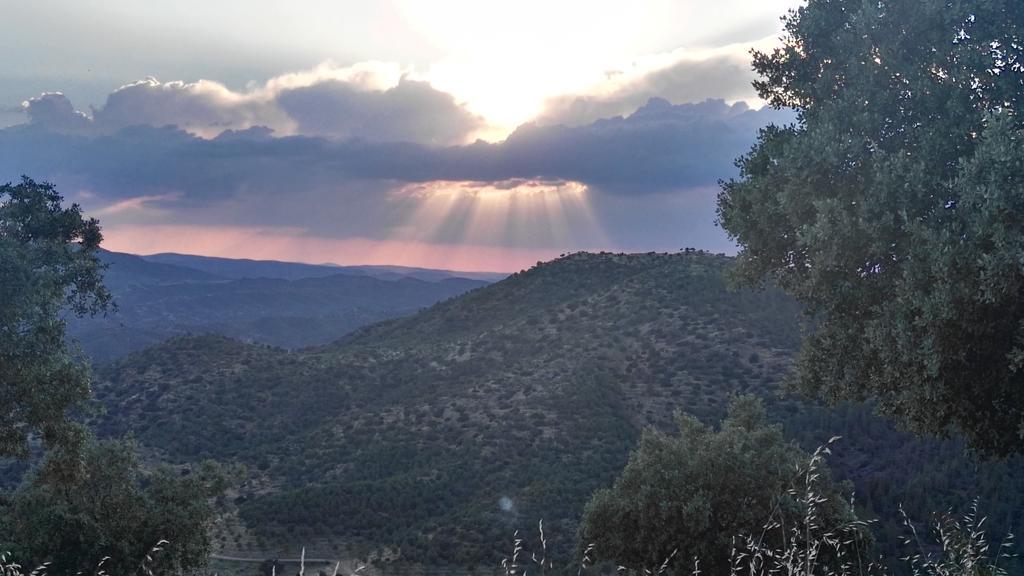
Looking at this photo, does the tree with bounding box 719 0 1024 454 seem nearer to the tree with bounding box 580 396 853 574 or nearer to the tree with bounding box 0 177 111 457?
the tree with bounding box 580 396 853 574

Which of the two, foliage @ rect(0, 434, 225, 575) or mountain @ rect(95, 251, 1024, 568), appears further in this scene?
mountain @ rect(95, 251, 1024, 568)

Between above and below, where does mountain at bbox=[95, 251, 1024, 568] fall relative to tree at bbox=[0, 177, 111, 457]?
below

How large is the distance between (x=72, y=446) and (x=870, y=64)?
18984 millimetres

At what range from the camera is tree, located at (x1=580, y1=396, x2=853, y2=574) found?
59.9 ft

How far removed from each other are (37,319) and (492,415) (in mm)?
39044

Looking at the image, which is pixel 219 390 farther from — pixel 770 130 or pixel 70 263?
pixel 770 130

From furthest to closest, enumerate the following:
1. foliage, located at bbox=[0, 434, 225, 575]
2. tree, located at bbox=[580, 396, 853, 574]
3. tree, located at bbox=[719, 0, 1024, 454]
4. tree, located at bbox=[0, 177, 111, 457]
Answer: tree, located at bbox=[580, 396, 853, 574] → foliage, located at bbox=[0, 434, 225, 575] → tree, located at bbox=[0, 177, 111, 457] → tree, located at bbox=[719, 0, 1024, 454]

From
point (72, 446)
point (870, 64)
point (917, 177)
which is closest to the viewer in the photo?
point (917, 177)

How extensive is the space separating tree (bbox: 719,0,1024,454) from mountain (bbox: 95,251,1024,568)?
67.5 ft

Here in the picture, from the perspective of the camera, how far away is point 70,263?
1773cm

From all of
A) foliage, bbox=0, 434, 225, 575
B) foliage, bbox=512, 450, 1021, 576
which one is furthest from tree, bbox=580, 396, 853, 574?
foliage, bbox=0, 434, 225, 575

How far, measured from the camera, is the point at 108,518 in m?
19.0

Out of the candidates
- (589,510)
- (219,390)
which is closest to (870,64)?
(589,510)

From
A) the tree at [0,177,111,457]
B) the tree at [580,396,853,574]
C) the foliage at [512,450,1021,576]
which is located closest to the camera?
the foliage at [512,450,1021,576]
